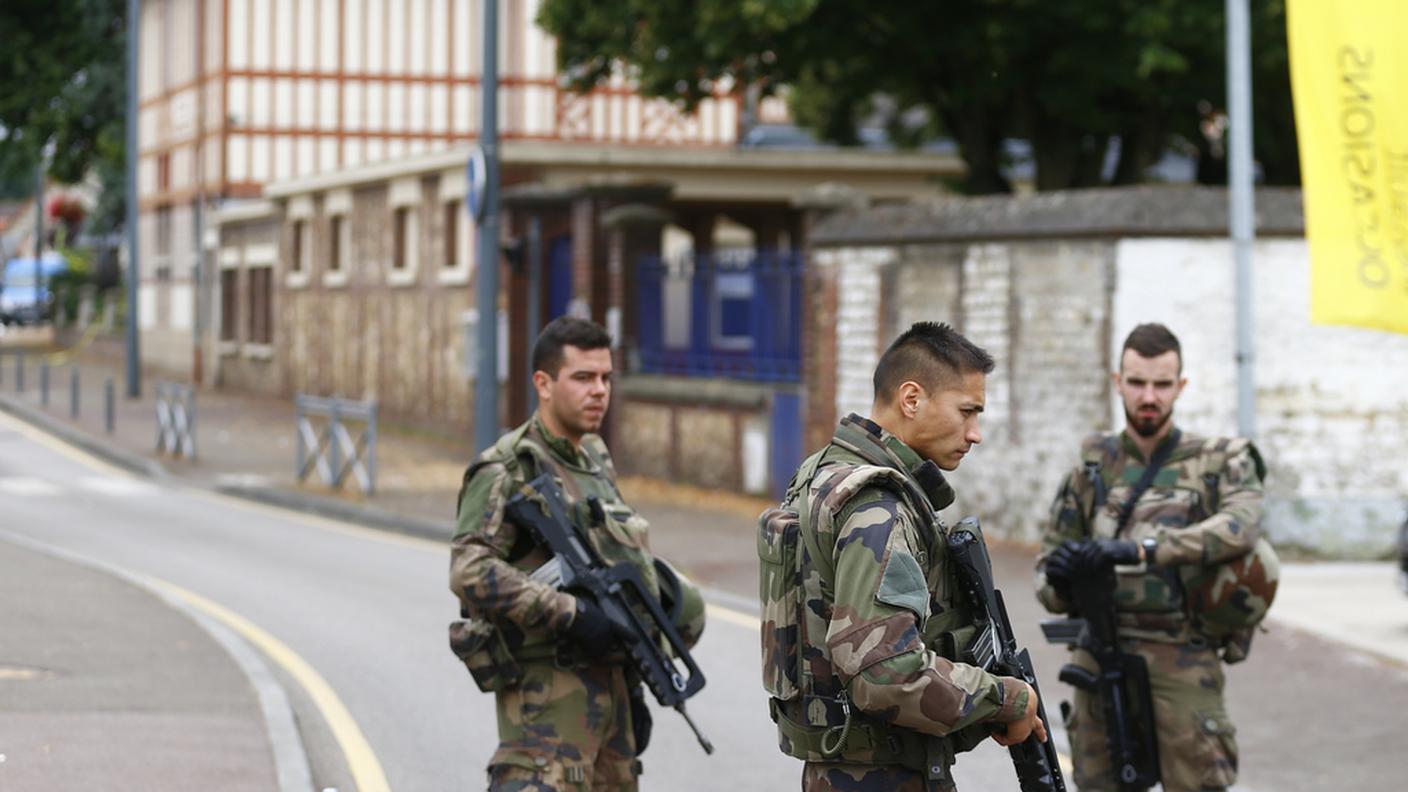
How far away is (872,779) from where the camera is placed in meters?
4.73

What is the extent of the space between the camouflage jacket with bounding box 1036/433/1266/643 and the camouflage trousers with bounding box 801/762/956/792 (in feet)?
7.60

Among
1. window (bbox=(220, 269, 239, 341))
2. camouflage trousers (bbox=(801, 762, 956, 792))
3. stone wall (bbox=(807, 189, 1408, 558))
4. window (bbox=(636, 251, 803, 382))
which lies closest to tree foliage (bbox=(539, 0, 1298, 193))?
window (bbox=(636, 251, 803, 382))

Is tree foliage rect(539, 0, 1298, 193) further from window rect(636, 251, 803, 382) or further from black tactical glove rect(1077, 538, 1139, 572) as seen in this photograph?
black tactical glove rect(1077, 538, 1139, 572)

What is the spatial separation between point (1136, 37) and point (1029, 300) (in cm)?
417

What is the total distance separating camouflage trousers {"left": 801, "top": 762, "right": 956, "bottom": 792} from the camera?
186 inches

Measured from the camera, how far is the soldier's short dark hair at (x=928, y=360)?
15.2 ft

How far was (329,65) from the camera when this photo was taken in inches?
1609

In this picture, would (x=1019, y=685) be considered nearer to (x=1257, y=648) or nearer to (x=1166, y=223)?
(x=1257, y=648)

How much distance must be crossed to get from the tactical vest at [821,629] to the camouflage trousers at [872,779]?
0.06ft

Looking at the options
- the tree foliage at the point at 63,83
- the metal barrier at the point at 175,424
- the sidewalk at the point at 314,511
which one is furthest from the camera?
the tree foliage at the point at 63,83

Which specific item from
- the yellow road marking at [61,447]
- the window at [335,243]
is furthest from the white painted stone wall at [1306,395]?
the window at [335,243]

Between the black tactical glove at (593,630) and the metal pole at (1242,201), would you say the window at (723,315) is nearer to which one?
the metal pole at (1242,201)

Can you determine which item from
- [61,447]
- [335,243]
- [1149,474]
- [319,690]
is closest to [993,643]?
[1149,474]

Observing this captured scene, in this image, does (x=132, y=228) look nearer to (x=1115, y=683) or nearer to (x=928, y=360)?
(x=1115, y=683)
